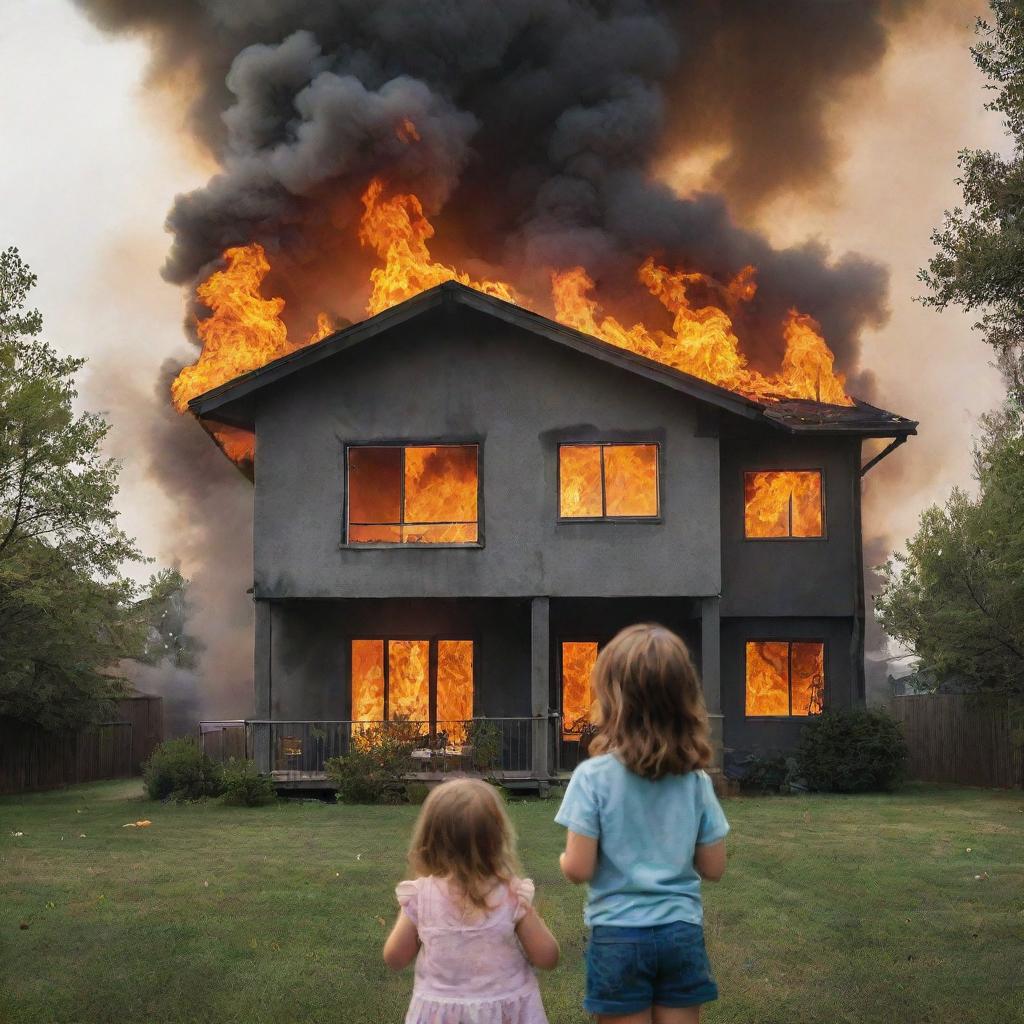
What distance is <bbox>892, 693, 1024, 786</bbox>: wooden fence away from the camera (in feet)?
73.4

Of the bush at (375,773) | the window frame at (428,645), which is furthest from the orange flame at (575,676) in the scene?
the bush at (375,773)

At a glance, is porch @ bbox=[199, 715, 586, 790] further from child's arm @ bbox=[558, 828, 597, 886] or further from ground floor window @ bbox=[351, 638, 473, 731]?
child's arm @ bbox=[558, 828, 597, 886]

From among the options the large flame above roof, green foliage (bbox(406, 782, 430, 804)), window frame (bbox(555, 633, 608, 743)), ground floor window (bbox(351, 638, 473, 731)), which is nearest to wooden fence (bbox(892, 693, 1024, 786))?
window frame (bbox(555, 633, 608, 743))

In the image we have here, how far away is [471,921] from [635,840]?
59cm

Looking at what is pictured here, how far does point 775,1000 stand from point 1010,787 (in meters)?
16.6

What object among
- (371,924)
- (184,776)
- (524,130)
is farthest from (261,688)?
(524,130)

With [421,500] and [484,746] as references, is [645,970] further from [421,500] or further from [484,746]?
[421,500]

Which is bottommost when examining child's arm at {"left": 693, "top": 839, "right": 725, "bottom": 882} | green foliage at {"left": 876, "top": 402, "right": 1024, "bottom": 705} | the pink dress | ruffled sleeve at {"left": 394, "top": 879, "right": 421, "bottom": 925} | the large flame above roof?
the pink dress

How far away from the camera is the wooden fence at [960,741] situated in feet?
73.4

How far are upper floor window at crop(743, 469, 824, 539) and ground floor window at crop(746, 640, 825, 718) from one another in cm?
194

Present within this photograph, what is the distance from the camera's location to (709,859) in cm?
423

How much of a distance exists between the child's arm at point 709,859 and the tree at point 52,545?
16.6 meters

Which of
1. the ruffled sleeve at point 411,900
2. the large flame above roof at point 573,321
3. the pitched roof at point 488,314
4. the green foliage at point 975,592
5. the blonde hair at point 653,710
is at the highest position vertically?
the large flame above roof at point 573,321

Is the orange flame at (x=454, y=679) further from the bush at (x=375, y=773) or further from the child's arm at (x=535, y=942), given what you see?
the child's arm at (x=535, y=942)
